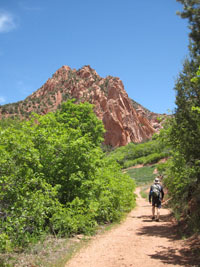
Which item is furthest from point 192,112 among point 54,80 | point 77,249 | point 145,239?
point 54,80

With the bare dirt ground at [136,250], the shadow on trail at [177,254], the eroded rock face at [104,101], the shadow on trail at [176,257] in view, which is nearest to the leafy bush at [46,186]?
the bare dirt ground at [136,250]

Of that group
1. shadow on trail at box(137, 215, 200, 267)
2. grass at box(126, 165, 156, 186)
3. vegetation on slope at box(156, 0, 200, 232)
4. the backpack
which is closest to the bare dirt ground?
shadow on trail at box(137, 215, 200, 267)

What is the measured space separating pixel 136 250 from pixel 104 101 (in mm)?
90650

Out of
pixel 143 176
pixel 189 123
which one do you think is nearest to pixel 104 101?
pixel 143 176

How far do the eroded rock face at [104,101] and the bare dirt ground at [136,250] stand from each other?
7955 cm

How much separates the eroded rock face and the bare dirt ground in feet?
261

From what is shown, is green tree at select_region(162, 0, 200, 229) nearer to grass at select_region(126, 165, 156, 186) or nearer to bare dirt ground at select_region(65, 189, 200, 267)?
bare dirt ground at select_region(65, 189, 200, 267)

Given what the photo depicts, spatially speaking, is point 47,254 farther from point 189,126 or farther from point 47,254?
point 189,126

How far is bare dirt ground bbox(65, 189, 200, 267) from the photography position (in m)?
5.20

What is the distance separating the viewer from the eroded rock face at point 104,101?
93.6 metres

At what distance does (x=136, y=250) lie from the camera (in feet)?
19.9

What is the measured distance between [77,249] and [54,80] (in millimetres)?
114432

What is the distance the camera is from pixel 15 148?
6.77m

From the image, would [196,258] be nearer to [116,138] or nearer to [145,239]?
[145,239]
